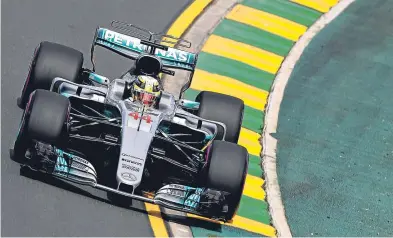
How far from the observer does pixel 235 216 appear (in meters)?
12.4

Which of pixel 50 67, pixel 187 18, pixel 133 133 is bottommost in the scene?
pixel 133 133

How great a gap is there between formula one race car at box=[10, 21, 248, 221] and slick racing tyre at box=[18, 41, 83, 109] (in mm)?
14

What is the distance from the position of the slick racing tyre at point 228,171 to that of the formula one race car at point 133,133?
12 millimetres

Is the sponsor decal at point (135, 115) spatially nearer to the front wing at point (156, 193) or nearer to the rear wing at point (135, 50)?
the front wing at point (156, 193)

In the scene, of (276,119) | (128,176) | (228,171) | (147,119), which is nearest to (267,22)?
(276,119)

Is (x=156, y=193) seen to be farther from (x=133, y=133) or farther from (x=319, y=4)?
(x=319, y=4)

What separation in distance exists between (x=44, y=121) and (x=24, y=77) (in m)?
2.74

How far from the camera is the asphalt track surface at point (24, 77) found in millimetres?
11461

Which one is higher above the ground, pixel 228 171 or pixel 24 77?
pixel 24 77

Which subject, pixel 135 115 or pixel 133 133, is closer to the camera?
pixel 133 133

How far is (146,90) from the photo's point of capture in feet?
41.2

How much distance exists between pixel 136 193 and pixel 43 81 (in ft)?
6.81

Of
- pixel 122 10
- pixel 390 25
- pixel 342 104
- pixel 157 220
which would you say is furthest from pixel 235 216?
pixel 390 25

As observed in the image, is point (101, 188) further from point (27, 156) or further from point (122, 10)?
point (122, 10)
